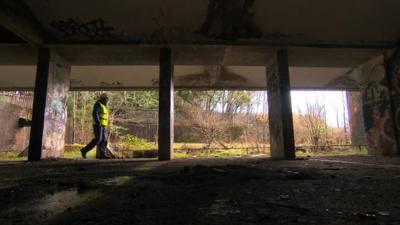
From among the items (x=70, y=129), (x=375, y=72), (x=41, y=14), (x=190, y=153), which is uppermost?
(x=41, y=14)

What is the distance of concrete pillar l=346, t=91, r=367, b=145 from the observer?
1356 centimetres

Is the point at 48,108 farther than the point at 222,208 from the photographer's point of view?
Yes

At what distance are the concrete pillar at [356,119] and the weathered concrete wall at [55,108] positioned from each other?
42.6 ft

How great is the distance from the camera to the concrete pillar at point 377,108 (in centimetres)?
735

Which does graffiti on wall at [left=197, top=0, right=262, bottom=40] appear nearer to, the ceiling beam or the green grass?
the ceiling beam

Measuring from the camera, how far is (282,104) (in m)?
6.65

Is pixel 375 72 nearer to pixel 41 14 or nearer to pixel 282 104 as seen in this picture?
pixel 282 104

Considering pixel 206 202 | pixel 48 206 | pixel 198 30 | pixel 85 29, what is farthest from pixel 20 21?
pixel 206 202

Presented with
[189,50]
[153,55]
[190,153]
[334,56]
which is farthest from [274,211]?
[190,153]

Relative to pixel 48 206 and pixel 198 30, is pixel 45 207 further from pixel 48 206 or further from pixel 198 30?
pixel 198 30

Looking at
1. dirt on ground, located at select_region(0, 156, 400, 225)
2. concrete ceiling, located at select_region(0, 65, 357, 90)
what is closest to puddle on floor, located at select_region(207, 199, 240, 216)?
dirt on ground, located at select_region(0, 156, 400, 225)

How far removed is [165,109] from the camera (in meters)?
6.41

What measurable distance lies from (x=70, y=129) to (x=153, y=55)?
447 inches

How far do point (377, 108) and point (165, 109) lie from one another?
5.95 meters
